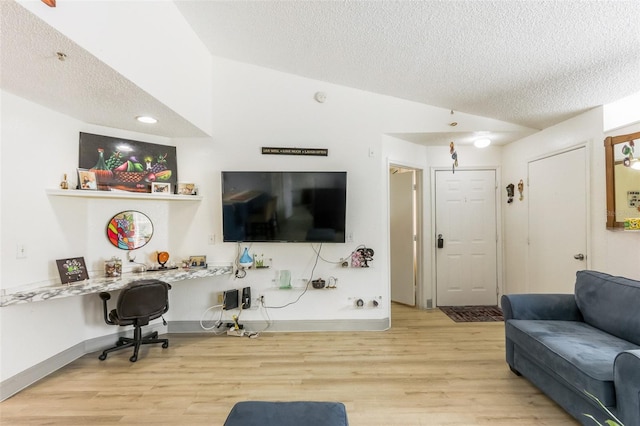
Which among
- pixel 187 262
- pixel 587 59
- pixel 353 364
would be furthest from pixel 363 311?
pixel 587 59

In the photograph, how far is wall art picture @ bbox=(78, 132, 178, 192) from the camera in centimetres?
283

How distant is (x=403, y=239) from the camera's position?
169 inches

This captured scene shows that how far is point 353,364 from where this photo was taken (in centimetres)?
254

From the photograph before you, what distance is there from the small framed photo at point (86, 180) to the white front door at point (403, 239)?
3.86 m

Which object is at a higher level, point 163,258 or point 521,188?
point 521,188

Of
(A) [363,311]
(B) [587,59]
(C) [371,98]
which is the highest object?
(C) [371,98]

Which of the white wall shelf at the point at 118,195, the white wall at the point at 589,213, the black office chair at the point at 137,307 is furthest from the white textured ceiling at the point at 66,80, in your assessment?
the white wall at the point at 589,213

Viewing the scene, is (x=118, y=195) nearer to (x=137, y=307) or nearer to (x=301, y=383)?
(x=137, y=307)

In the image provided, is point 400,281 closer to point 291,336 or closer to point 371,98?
point 291,336

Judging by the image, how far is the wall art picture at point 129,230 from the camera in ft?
9.79

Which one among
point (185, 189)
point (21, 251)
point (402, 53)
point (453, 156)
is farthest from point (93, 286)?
point (453, 156)

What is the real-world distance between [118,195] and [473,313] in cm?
458

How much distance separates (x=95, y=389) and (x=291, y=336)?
5.80 ft

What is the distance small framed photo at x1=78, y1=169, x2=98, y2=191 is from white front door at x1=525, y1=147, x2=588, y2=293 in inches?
198
